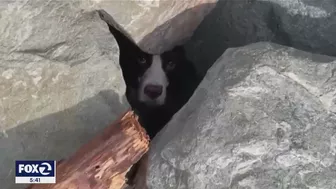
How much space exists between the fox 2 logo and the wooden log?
4 cm

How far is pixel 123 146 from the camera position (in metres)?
1.29

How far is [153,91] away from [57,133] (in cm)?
62

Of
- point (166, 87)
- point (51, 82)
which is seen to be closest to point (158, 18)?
point (51, 82)

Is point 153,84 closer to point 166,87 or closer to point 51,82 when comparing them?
point 166,87

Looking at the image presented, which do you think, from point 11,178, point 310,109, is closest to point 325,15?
point 310,109

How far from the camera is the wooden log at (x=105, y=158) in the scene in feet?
4.15

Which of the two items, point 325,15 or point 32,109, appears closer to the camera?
point 32,109

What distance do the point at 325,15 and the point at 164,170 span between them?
2.25 ft

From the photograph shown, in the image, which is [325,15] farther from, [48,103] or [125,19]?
[48,103]

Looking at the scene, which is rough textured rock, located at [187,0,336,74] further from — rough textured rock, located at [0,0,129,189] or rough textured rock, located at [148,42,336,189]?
rough textured rock, located at [0,0,129,189]

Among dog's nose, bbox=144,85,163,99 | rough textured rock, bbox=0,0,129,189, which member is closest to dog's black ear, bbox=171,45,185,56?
dog's nose, bbox=144,85,163,99

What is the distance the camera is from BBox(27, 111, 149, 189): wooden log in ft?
4.15

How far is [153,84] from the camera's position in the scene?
2006 millimetres

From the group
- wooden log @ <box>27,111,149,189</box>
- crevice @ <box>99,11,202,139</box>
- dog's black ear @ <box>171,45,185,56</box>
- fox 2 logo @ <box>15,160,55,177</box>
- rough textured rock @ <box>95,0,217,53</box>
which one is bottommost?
crevice @ <box>99,11,202,139</box>
